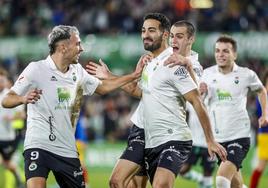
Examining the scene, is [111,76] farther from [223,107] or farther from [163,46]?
[223,107]

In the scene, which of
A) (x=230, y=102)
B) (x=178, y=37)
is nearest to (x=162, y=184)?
(x=178, y=37)

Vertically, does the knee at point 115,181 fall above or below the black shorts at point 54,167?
below

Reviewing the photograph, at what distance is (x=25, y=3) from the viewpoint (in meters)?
27.7

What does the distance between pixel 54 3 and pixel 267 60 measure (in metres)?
Result: 7.73

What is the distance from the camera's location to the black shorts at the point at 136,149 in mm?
9898

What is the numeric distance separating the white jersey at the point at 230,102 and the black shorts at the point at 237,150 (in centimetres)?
6

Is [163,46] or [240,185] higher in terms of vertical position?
[163,46]

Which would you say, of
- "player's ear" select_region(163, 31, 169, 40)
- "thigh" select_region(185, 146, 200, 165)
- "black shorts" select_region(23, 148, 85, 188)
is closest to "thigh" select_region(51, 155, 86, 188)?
"black shorts" select_region(23, 148, 85, 188)

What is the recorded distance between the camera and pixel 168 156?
9461mm

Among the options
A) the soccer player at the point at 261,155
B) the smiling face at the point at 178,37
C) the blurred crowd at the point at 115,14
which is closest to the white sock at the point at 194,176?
the soccer player at the point at 261,155

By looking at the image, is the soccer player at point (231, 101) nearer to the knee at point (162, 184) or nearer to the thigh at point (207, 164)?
the thigh at point (207, 164)

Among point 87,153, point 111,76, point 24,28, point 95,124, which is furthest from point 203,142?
point 24,28

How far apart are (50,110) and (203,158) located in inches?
204

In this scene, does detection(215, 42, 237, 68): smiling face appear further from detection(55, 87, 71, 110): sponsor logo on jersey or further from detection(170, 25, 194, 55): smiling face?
detection(55, 87, 71, 110): sponsor logo on jersey
